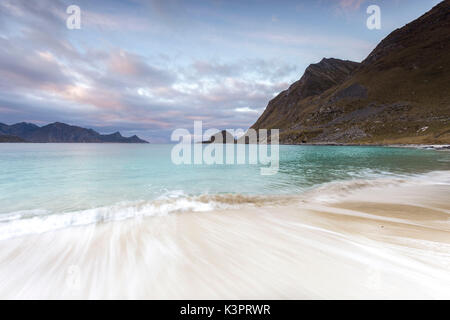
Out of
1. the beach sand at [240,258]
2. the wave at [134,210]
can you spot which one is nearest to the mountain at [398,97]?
the wave at [134,210]

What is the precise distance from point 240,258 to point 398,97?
477 ft

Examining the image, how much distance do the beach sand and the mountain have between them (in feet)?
260

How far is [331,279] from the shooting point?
284 centimetres

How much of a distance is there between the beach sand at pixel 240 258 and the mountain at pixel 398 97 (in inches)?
3115

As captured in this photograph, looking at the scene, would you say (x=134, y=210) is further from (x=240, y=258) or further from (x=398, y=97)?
(x=398, y=97)

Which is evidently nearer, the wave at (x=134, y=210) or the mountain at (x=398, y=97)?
the wave at (x=134, y=210)

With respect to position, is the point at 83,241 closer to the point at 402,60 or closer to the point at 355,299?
the point at 355,299

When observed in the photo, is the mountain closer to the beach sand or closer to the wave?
the wave

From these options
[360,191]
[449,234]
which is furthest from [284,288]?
[360,191]

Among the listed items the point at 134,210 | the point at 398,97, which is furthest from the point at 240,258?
the point at 398,97

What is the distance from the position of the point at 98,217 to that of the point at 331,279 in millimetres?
6375

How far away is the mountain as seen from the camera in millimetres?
84125

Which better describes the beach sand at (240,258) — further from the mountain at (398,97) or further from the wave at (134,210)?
the mountain at (398,97)

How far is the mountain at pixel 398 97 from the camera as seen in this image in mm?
84125
